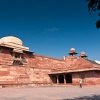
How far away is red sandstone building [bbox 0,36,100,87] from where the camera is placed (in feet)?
83.6

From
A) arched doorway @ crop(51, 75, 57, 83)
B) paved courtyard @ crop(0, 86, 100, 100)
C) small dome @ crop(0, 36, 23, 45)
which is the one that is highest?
small dome @ crop(0, 36, 23, 45)

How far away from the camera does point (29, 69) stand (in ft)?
95.6

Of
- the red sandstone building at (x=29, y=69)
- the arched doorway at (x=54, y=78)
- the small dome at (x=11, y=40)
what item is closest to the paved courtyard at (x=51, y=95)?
the red sandstone building at (x=29, y=69)

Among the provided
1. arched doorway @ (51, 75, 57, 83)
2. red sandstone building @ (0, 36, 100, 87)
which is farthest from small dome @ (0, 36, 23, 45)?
arched doorway @ (51, 75, 57, 83)

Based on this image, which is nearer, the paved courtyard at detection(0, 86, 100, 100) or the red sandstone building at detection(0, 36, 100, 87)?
the paved courtyard at detection(0, 86, 100, 100)

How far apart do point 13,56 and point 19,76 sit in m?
3.45

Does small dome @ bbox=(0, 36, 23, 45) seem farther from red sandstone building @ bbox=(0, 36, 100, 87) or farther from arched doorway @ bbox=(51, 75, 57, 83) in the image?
arched doorway @ bbox=(51, 75, 57, 83)

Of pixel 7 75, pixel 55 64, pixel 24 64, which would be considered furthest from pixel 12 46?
pixel 55 64

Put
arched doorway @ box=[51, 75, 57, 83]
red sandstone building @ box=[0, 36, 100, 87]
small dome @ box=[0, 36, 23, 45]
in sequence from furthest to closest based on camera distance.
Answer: arched doorway @ box=[51, 75, 57, 83], small dome @ box=[0, 36, 23, 45], red sandstone building @ box=[0, 36, 100, 87]

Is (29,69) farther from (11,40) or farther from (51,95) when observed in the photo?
(51,95)

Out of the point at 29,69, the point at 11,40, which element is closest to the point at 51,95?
the point at 29,69

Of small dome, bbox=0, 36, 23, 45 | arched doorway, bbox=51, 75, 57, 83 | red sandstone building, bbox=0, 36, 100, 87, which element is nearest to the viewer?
red sandstone building, bbox=0, 36, 100, 87

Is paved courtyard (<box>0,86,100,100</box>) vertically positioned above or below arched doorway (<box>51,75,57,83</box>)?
below

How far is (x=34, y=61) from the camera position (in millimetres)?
31422
